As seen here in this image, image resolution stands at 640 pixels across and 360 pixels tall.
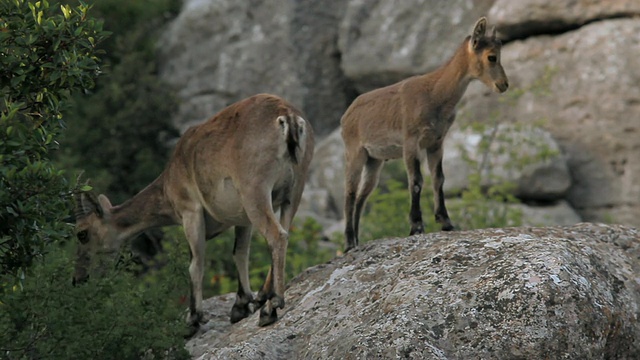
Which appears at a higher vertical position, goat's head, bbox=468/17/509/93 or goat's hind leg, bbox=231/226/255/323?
goat's head, bbox=468/17/509/93

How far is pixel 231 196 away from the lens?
33.1ft

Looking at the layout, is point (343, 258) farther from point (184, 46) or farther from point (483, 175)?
point (184, 46)

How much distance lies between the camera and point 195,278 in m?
10.6

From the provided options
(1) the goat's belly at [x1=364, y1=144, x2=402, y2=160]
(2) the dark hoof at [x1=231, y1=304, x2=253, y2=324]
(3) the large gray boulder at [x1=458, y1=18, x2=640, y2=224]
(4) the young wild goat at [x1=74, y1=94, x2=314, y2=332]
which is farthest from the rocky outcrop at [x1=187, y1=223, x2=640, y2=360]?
(3) the large gray boulder at [x1=458, y1=18, x2=640, y2=224]

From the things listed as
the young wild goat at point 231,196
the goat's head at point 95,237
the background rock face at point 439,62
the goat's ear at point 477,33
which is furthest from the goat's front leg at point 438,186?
the background rock face at point 439,62

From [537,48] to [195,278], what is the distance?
1084 centimetres

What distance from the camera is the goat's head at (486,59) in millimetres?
10672

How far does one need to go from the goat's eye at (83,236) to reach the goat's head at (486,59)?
13.3ft

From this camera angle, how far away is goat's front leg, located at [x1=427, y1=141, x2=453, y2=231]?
10383 millimetres

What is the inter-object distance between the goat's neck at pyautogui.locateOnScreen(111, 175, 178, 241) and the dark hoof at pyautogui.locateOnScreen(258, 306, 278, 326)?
225cm

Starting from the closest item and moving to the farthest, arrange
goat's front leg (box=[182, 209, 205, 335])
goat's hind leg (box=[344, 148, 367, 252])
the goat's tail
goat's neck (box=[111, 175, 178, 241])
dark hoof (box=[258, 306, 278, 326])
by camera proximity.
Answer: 1. dark hoof (box=[258, 306, 278, 326])
2. the goat's tail
3. goat's front leg (box=[182, 209, 205, 335])
4. goat's hind leg (box=[344, 148, 367, 252])
5. goat's neck (box=[111, 175, 178, 241])

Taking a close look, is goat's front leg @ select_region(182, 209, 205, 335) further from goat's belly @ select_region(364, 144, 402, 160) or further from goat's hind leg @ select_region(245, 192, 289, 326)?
goat's belly @ select_region(364, 144, 402, 160)

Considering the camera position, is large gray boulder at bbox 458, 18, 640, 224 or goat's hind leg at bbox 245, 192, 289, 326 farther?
large gray boulder at bbox 458, 18, 640, 224

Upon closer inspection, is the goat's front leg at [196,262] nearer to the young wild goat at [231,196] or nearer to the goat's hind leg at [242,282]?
the young wild goat at [231,196]
